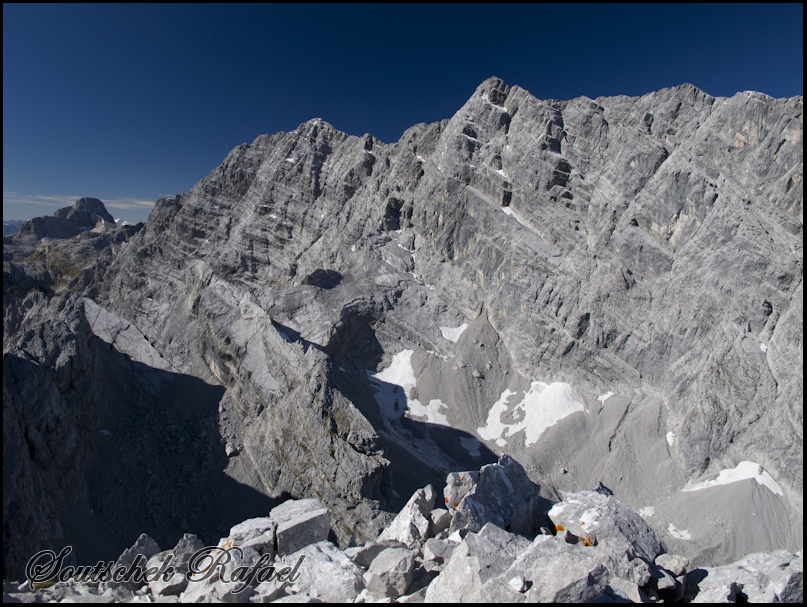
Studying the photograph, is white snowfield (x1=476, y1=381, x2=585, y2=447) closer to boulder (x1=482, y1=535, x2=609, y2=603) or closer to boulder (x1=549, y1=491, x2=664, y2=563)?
boulder (x1=549, y1=491, x2=664, y2=563)

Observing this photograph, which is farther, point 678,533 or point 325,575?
point 678,533

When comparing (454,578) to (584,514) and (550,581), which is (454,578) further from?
(584,514)

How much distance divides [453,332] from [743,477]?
3653 centimetres

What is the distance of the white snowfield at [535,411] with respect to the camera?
5034 cm

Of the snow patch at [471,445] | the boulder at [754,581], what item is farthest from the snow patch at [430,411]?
the boulder at [754,581]

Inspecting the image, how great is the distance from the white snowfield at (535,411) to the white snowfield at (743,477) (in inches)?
582

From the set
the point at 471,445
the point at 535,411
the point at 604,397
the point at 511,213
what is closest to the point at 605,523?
the point at 471,445

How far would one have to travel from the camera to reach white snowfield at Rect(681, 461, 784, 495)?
34.7 meters

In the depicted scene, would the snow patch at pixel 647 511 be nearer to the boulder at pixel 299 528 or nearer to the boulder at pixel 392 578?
the boulder at pixel 299 528

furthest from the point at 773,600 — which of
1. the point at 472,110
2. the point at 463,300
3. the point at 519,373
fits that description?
the point at 472,110

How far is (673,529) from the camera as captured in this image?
34.6m

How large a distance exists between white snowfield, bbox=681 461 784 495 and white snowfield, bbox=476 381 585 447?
1477cm

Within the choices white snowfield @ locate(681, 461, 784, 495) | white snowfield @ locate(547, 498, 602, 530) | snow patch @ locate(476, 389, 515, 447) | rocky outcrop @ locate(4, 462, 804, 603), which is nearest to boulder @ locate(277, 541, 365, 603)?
rocky outcrop @ locate(4, 462, 804, 603)

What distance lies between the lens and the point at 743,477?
35.9 m
